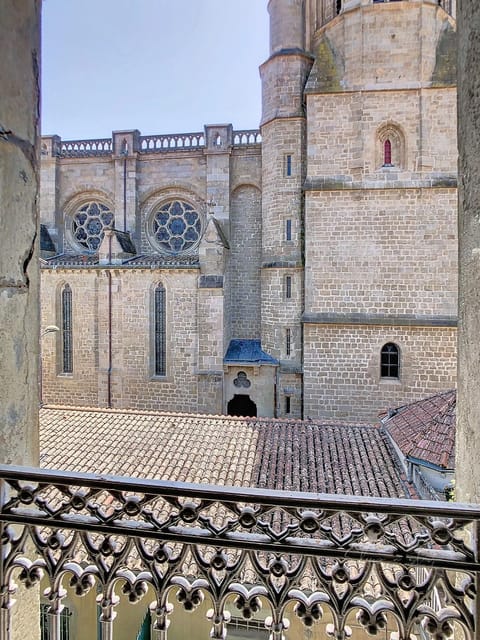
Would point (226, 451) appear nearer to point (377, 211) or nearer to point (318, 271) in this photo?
point (318, 271)

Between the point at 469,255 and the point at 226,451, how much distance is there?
6.48 m

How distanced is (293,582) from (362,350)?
453 inches

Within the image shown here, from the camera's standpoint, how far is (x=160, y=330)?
13.7 meters

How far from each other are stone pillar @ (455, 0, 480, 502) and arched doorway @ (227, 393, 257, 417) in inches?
503

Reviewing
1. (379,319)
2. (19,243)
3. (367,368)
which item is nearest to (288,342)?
(367,368)

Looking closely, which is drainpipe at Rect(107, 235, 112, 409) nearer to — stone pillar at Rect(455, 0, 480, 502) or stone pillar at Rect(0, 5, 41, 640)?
stone pillar at Rect(0, 5, 41, 640)

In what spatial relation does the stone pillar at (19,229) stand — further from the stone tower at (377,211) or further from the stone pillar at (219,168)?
the stone pillar at (219,168)

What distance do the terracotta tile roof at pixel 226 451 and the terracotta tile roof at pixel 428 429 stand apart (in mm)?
412

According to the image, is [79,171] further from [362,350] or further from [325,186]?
[362,350]

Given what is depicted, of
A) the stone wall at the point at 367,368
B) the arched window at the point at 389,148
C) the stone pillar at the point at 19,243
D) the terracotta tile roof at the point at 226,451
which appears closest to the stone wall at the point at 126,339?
the stone wall at the point at 367,368

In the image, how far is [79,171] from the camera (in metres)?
17.3

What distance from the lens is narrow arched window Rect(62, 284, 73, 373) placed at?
14.1 m

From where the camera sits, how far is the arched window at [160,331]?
44.3ft

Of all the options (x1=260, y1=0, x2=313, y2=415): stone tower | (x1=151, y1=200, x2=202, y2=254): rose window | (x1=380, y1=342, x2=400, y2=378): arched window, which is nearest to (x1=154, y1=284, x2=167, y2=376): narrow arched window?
(x1=260, y1=0, x2=313, y2=415): stone tower
